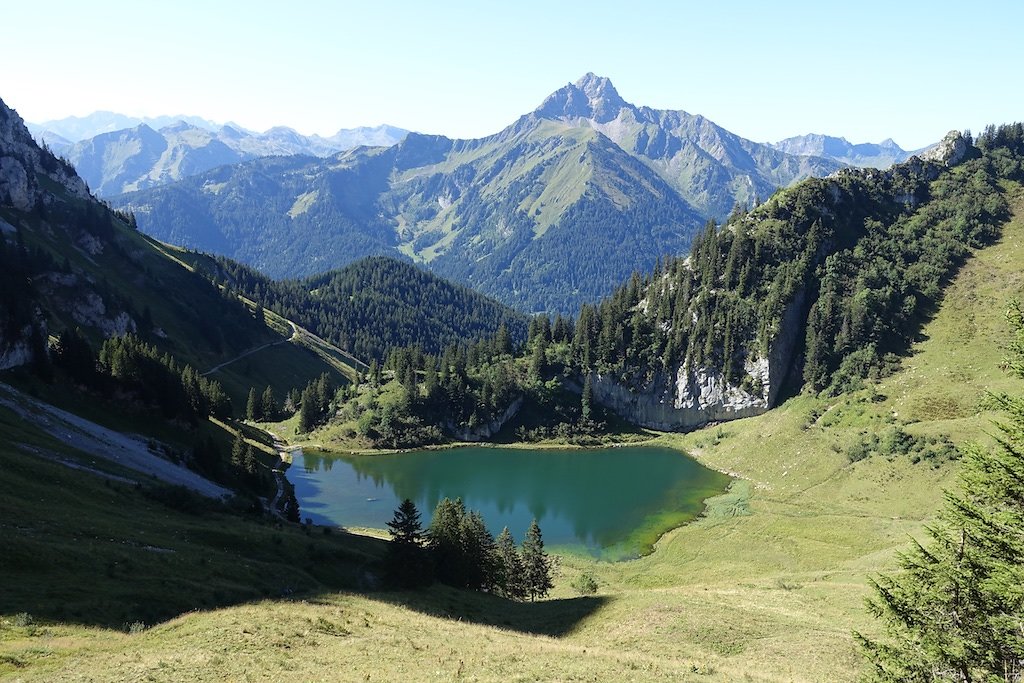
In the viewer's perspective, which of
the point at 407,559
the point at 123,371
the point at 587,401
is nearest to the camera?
the point at 407,559

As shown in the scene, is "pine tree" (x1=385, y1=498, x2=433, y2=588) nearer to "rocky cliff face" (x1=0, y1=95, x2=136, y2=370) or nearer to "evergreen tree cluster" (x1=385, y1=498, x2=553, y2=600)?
"evergreen tree cluster" (x1=385, y1=498, x2=553, y2=600)

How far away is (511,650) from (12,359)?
284 ft

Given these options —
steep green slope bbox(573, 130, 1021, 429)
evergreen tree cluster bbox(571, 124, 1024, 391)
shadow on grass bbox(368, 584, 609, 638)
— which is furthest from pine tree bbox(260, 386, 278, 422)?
shadow on grass bbox(368, 584, 609, 638)

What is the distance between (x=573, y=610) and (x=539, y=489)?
70.1 metres

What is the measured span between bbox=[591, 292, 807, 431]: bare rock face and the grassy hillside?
4275cm

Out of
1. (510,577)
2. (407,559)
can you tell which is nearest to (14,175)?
(407,559)

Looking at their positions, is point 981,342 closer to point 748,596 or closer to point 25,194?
point 748,596

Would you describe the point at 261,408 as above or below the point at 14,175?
below

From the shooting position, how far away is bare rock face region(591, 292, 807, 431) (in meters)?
151

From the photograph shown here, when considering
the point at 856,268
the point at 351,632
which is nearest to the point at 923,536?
the point at 351,632

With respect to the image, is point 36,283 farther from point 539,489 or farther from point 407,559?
point 407,559

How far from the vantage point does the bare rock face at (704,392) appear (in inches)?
5960

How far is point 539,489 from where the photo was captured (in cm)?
12038

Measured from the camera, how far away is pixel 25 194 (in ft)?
590
